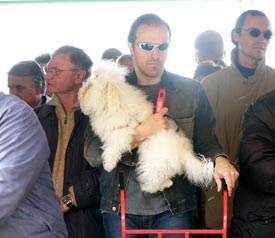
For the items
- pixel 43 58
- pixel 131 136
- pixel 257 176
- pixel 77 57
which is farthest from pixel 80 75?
pixel 43 58

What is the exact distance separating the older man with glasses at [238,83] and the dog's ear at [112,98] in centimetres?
116

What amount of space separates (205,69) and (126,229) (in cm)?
225

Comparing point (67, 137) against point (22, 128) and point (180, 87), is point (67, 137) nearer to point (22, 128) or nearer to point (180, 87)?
point (180, 87)

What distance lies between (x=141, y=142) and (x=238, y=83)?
1.31 m

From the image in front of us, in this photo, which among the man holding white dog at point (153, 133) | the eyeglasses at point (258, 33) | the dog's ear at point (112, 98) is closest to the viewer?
the man holding white dog at point (153, 133)

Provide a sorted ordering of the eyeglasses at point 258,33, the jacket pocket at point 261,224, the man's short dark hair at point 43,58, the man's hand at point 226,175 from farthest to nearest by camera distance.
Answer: the man's short dark hair at point 43,58 → the eyeglasses at point 258,33 → the jacket pocket at point 261,224 → the man's hand at point 226,175

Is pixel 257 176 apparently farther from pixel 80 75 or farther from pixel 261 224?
pixel 80 75

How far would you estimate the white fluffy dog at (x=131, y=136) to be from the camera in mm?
2660

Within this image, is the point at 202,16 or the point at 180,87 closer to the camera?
the point at 180,87

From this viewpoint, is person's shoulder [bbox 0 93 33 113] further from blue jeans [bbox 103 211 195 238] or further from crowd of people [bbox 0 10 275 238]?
blue jeans [bbox 103 211 195 238]

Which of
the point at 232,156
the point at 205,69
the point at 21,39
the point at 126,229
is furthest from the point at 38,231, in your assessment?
the point at 21,39

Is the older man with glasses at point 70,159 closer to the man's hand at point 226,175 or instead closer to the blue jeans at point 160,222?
the blue jeans at point 160,222

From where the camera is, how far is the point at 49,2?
5605 mm

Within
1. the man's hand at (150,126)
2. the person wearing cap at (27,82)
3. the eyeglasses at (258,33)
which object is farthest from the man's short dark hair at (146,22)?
the person wearing cap at (27,82)
